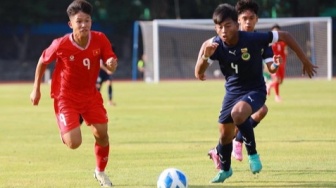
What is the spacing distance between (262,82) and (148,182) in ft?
5.59

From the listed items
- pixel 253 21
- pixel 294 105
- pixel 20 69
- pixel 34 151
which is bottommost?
pixel 20 69

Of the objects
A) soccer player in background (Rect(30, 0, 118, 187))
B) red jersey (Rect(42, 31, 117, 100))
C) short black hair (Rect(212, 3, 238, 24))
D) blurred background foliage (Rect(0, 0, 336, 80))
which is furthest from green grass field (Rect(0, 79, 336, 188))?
blurred background foliage (Rect(0, 0, 336, 80))

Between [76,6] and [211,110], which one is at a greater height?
[76,6]

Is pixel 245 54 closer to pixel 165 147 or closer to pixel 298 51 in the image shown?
pixel 298 51

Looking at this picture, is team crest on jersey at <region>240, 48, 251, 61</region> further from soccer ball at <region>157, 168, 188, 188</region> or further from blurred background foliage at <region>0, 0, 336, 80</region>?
blurred background foliage at <region>0, 0, 336, 80</region>

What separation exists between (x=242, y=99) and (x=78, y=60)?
1845mm

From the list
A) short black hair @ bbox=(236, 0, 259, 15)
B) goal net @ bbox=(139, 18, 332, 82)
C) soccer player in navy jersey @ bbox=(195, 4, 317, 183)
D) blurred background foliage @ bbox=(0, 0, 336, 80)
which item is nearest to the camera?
Answer: soccer player in navy jersey @ bbox=(195, 4, 317, 183)

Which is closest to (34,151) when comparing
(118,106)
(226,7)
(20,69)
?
(226,7)

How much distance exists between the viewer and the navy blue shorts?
33.1 feet

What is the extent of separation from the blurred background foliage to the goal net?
10818 millimetres

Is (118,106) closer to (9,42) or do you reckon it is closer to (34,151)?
(34,151)

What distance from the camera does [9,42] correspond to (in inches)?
2265

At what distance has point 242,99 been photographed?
399 inches

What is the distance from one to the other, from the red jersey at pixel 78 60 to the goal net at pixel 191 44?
31250 mm
